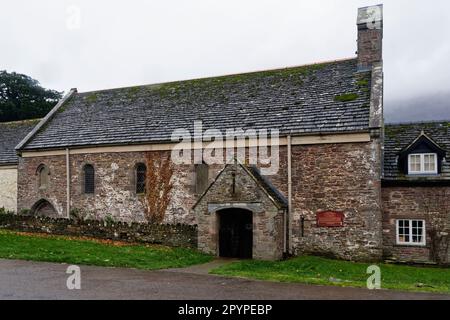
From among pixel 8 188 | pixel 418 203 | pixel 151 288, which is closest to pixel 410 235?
pixel 418 203

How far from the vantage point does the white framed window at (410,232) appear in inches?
828

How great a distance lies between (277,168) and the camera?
2220 centimetres

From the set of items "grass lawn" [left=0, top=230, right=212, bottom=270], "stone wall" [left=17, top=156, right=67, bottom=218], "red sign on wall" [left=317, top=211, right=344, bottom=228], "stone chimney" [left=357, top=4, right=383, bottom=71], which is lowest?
"grass lawn" [left=0, top=230, right=212, bottom=270]

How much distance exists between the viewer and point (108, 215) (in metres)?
26.9

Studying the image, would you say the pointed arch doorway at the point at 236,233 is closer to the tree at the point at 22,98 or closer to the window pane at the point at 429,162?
the window pane at the point at 429,162

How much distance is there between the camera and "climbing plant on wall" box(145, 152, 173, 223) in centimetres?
2506

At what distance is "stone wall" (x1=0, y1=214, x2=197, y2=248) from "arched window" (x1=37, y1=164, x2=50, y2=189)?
13.0ft

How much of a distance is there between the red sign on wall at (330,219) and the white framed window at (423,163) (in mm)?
4248

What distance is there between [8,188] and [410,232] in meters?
28.1

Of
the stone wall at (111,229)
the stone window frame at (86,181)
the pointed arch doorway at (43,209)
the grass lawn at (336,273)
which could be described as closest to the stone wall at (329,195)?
the grass lawn at (336,273)

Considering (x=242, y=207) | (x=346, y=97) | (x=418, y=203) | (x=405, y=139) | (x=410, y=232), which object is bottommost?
(x=410, y=232)

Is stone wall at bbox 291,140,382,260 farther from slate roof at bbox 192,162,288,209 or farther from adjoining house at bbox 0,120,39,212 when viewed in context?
adjoining house at bbox 0,120,39,212

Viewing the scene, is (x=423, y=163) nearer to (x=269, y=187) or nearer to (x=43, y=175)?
(x=269, y=187)

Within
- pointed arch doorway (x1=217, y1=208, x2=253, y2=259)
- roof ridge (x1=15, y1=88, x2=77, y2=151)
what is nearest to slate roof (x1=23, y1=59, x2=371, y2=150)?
roof ridge (x1=15, y1=88, x2=77, y2=151)
